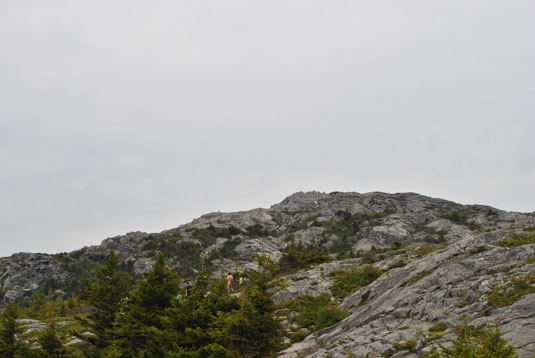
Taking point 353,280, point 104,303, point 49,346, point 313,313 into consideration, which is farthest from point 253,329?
point 104,303

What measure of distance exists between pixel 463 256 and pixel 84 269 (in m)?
77.7

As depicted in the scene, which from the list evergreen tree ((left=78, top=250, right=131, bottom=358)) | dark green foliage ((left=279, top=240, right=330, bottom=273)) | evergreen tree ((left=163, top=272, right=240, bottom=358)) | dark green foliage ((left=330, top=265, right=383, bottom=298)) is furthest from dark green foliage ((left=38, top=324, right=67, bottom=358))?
dark green foliage ((left=279, top=240, right=330, bottom=273))

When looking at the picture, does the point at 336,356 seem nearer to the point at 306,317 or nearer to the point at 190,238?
the point at 306,317

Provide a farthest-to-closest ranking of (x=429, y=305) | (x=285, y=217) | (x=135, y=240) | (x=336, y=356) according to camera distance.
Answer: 1. (x=285, y=217)
2. (x=135, y=240)
3. (x=429, y=305)
4. (x=336, y=356)

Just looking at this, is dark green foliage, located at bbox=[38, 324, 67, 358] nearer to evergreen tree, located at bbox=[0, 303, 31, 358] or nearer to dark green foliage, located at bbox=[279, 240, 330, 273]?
evergreen tree, located at bbox=[0, 303, 31, 358]

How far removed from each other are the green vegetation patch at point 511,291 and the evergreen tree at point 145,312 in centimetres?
1568

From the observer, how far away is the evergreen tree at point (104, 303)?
24.4m

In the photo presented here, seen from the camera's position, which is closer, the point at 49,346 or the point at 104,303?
the point at 49,346

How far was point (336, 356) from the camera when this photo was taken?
1480cm

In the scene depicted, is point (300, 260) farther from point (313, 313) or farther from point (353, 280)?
point (313, 313)

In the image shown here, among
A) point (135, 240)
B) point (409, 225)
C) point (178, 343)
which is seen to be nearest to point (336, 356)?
point (178, 343)

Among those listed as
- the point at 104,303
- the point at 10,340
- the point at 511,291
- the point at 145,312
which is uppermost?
the point at 104,303

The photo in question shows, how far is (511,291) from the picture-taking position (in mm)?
14297

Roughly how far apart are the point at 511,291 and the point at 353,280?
13347 millimetres
